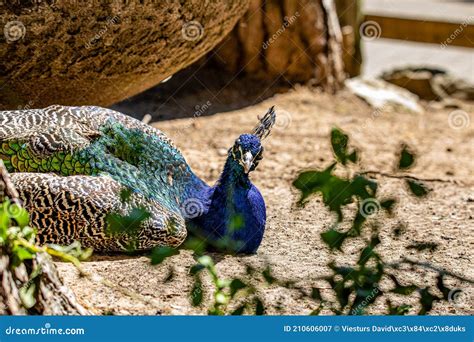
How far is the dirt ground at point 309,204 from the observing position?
13.8 ft

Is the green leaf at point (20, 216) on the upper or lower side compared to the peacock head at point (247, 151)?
lower

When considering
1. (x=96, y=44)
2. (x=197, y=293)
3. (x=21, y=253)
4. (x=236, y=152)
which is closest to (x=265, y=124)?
(x=236, y=152)

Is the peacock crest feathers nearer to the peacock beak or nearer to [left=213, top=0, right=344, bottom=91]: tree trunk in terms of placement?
the peacock beak

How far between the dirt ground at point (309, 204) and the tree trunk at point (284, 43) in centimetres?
25

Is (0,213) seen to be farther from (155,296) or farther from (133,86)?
(133,86)

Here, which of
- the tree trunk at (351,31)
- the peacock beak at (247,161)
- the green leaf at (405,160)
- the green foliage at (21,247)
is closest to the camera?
the green leaf at (405,160)

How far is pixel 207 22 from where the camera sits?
5.86 m

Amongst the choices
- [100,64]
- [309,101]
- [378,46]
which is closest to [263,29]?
[309,101]

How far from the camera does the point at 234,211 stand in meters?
4.83

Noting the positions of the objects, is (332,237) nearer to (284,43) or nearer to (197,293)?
(197,293)

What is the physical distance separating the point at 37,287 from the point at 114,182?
1206mm

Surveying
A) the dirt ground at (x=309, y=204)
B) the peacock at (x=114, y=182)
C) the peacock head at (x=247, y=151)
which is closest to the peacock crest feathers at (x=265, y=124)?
the peacock at (x=114, y=182)

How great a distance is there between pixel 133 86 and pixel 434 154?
119 inches

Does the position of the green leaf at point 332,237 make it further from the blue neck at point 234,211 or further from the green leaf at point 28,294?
the blue neck at point 234,211
